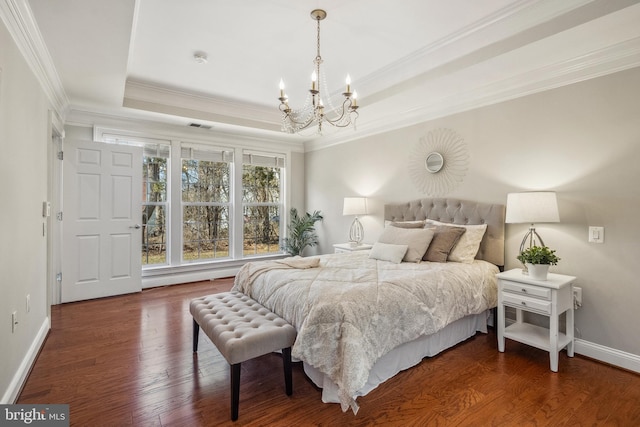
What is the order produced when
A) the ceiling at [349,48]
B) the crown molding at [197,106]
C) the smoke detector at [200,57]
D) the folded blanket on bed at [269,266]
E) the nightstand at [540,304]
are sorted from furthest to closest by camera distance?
the crown molding at [197,106] < the smoke detector at [200,57] < the folded blanket on bed at [269,266] < the nightstand at [540,304] < the ceiling at [349,48]

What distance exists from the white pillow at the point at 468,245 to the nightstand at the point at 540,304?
396mm

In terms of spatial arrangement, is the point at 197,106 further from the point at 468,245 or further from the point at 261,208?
the point at 468,245

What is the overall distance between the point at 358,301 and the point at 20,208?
7.95 feet

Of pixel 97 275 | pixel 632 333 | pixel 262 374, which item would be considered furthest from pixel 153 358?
pixel 632 333

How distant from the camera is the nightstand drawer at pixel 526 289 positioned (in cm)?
242

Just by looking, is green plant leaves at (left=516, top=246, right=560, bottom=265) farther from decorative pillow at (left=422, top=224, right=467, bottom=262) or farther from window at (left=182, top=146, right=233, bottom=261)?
window at (left=182, top=146, right=233, bottom=261)

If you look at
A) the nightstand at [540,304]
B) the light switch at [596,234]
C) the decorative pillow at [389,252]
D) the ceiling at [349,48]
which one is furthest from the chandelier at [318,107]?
the light switch at [596,234]

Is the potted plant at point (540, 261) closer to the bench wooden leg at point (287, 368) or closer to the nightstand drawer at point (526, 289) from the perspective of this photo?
the nightstand drawer at point (526, 289)

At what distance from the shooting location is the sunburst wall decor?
359 cm

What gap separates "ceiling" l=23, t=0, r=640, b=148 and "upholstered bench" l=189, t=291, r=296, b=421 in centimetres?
211

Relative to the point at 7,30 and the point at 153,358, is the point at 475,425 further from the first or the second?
the point at 7,30

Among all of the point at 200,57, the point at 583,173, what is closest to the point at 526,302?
the point at 583,173

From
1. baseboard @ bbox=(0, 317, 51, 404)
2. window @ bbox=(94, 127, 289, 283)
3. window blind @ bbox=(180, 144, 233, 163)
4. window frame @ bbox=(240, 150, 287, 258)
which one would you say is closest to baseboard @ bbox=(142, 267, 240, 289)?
window @ bbox=(94, 127, 289, 283)

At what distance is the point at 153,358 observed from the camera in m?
2.57
